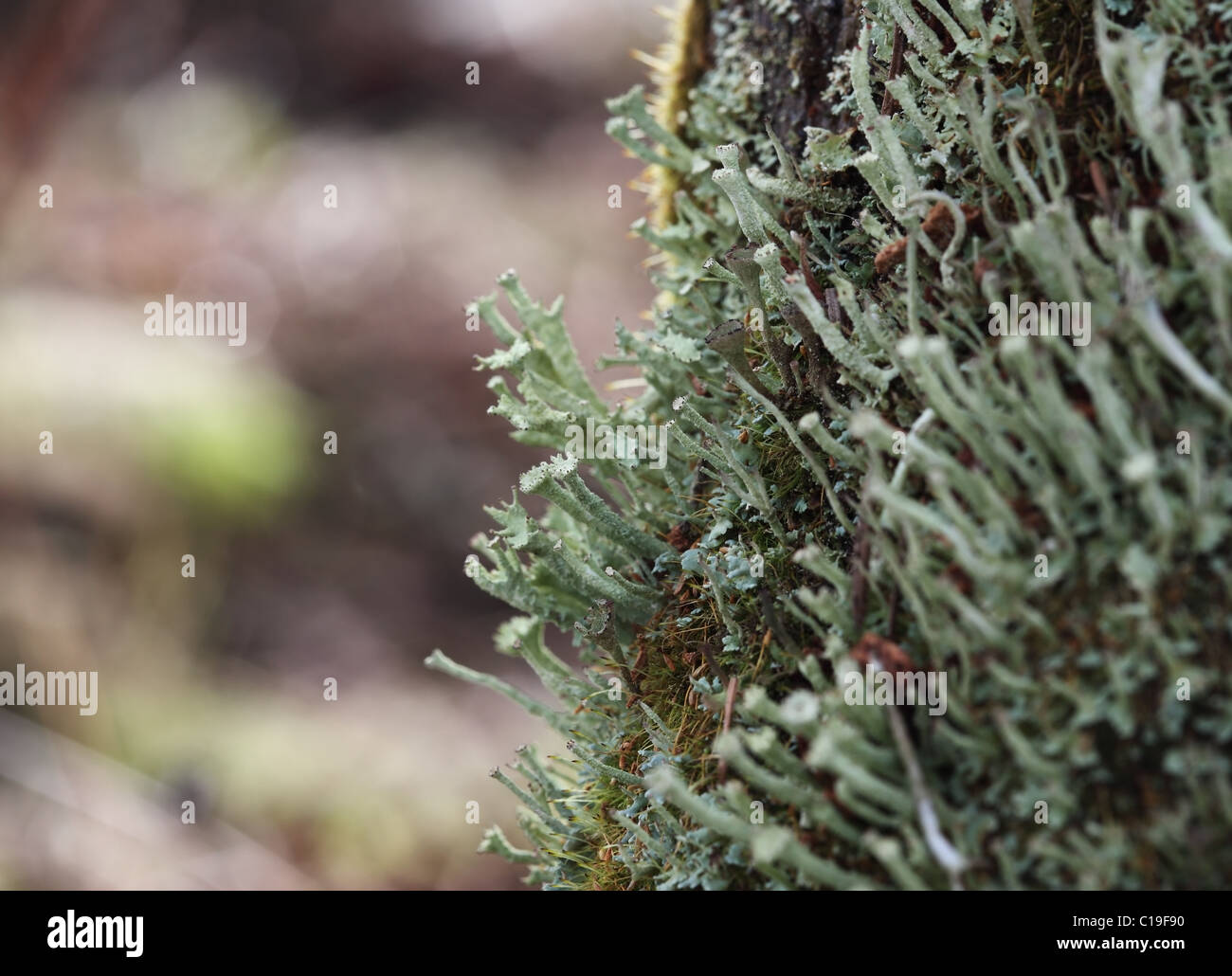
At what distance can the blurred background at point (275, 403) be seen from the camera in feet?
12.2

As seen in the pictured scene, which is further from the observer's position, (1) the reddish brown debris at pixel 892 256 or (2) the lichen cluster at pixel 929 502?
(1) the reddish brown debris at pixel 892 256

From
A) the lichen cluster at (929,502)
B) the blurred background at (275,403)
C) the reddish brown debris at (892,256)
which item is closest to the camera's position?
the lichen cluster at (929,502)

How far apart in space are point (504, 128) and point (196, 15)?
1.91 m

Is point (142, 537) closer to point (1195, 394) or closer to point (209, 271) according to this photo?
point (209, 271)

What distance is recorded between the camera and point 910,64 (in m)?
1.06

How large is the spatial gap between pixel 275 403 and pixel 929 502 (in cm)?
402

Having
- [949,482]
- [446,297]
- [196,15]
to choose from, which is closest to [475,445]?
[446,297]

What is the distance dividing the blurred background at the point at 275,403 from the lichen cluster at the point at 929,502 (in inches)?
112

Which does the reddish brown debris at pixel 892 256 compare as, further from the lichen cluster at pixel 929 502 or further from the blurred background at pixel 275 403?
the blurred background at pixel 275 403

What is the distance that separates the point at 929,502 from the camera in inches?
35.8

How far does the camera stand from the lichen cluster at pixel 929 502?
0.75m

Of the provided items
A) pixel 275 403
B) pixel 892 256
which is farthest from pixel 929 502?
pixel 275 403

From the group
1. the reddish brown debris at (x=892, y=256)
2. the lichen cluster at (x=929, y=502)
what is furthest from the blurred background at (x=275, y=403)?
the reddish brown debris at (x=892, y=256)

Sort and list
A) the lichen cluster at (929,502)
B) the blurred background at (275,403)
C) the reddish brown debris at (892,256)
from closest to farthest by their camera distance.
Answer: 1. the lichen cluster at (929,502)
2. the reddish brown debris at (892,256)
3. the blurred background at (275,403)
